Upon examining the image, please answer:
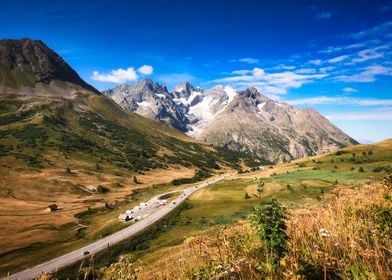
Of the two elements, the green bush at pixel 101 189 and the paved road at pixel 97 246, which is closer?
the paved road at pixel 97 246

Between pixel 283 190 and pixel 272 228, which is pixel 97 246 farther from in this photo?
pixel 272 228

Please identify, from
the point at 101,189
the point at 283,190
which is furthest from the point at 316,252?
the point at 101,189

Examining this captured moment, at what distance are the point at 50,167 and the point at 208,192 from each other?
102940mm

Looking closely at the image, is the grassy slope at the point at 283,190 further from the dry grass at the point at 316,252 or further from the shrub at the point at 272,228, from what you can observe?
the shrub at the point at 272,228

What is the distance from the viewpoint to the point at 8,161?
193 m

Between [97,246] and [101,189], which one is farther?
[101,189]

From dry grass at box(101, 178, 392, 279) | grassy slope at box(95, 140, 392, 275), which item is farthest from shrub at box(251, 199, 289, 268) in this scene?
grassy slope at box(95, 140, 392, 275)

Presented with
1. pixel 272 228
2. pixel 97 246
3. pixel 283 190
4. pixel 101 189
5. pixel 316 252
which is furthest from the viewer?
pixel 101 189

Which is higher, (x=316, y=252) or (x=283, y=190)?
(x=316, y=252)

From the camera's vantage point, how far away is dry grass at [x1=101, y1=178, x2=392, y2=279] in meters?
5.68

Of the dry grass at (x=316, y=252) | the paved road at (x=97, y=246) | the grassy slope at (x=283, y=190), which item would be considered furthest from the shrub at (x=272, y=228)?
the grassy slope at (x=283, y=190)

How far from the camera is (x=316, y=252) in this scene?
21.5ft

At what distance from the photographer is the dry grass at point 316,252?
568 cm

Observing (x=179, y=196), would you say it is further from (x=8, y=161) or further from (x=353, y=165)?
(x=8, y=161)
